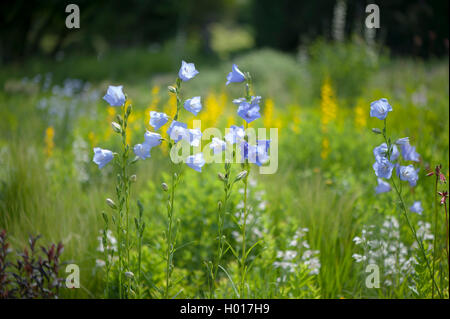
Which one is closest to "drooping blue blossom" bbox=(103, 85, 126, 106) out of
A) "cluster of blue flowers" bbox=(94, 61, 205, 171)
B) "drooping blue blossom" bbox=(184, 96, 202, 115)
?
"cluster of blue flowers" bbox=(94, 61, 205, 171)

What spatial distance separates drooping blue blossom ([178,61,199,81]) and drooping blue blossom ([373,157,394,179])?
78cm

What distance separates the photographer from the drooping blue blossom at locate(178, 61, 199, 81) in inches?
52.7

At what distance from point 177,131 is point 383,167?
83 cm

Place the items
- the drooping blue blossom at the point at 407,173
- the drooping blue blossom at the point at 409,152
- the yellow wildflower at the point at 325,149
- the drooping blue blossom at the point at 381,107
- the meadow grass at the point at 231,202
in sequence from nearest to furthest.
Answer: the drooping blue blossom at the point at 381,107, the drooping blue blossom at the point at 407,173, the drooping blue blossom at the point at 409,152, the meadow grass at the point at 231,202, the yellow wildflower at the point at 325,149

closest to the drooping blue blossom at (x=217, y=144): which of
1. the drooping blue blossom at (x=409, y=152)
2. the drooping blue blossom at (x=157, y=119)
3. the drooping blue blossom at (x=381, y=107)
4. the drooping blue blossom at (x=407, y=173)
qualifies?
the drooping blue blossom at (x=157, y=119)

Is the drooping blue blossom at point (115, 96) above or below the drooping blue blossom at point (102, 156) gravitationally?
above

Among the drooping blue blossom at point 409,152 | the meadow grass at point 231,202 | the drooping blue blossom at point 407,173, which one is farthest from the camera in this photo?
the meadow grass at point 231,202

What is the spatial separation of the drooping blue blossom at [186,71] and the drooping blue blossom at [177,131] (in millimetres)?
175

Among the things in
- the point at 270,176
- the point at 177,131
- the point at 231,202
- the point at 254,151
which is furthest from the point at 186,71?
the point at 270,176

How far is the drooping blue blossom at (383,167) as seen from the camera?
1470mm

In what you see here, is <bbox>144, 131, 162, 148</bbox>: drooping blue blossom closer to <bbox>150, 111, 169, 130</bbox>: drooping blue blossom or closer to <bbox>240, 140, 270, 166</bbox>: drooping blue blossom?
<bbox>150, 111, 169, 130</bbox>: drooping blue blossom

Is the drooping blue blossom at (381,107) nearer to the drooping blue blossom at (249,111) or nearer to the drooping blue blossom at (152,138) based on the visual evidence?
the drooping blue blossom at (249,111)

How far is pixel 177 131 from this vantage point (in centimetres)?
130

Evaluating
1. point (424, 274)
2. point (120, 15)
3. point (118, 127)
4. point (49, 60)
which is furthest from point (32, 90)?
point (120, 15)
